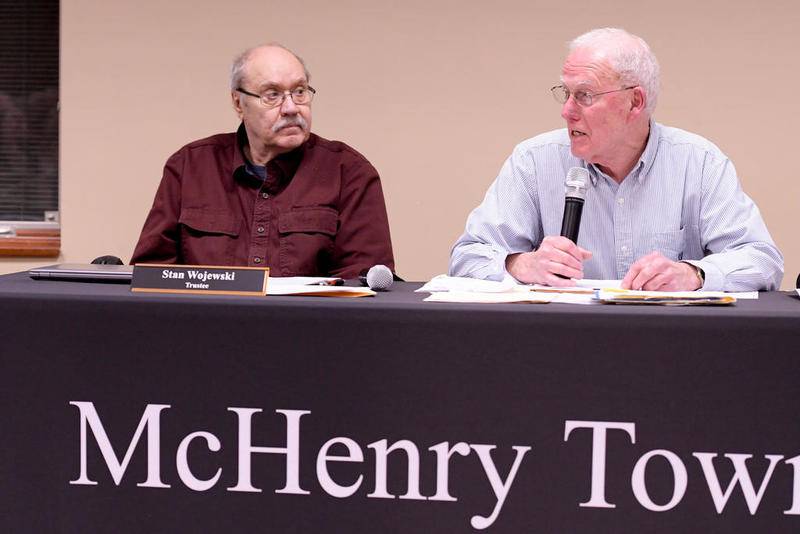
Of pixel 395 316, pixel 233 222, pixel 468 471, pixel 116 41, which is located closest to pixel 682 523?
pixel 468 471

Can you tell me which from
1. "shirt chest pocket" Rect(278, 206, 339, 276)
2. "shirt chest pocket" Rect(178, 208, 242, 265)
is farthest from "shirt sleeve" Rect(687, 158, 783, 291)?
"shirt chest pocket" Rect(178, 208, 242, 265)

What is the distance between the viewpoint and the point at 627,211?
7.20 ft

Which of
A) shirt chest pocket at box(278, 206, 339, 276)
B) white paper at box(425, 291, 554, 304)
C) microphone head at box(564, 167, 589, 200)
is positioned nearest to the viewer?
white paper at box(425, 291, 554, 304)

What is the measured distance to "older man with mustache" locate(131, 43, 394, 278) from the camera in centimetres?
251

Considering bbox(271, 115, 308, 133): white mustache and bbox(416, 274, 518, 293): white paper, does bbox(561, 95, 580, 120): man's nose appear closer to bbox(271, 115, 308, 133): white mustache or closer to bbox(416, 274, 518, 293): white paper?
bbox(416, 274, 518, 293): white paper

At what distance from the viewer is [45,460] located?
1.46 metres

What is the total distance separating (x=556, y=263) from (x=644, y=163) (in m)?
0.53

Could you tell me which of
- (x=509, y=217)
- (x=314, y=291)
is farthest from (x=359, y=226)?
(x=314, y=291)

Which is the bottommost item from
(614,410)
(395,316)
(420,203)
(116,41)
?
(614,410)

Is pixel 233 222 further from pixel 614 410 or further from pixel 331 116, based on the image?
pixel 614 410

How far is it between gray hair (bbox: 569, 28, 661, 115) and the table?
32.6 inches

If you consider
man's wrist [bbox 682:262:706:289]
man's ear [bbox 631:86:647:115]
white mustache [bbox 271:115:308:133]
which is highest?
man's ear [bbox 631:86:647:115]

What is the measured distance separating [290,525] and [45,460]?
406 mm

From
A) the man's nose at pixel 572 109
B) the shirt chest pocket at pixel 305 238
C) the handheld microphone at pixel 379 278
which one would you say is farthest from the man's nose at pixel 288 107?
the handheld microphone at pixel 379 278
